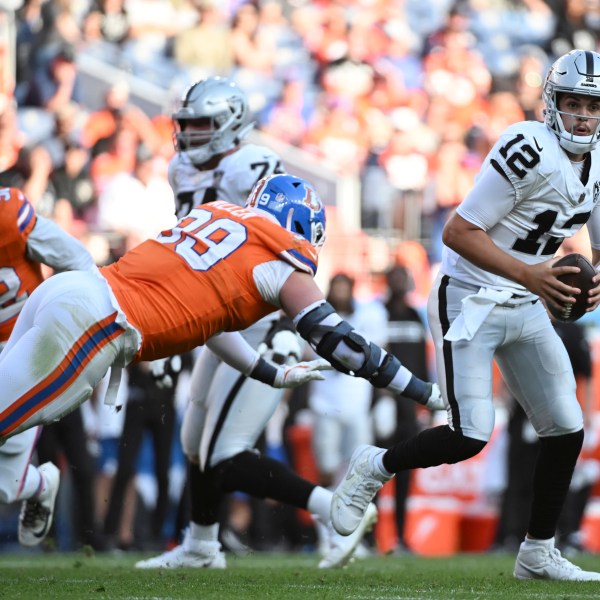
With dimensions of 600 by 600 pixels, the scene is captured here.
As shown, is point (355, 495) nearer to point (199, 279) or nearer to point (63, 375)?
point (199, 279)

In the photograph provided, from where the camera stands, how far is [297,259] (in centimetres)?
411

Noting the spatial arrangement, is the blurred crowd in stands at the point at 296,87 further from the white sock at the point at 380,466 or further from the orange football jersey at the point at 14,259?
the white sock at the point at 380,466

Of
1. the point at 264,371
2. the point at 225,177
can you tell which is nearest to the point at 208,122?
the point at 225,177

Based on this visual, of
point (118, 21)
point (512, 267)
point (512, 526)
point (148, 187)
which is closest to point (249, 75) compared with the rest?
point (118, 21)

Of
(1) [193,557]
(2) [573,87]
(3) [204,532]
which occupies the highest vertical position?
(2) [573,87]

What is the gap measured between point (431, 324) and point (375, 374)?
716 mm

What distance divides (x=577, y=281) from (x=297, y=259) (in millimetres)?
1053

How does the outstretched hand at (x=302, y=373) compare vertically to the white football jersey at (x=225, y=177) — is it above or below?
below

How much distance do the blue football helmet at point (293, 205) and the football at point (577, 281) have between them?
846mm

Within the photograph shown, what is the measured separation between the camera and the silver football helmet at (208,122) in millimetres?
5828

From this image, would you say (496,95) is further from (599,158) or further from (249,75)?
(599,158)

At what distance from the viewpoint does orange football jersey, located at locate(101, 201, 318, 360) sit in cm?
411

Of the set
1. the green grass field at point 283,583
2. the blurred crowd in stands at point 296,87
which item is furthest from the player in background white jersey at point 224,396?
the blurred crowd in stands at point 296,87

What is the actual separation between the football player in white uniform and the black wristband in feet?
1.45
